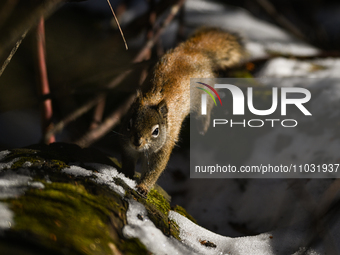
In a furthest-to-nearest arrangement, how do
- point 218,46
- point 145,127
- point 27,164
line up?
1. point 218,46
2. point 145,127
3. point 27,164

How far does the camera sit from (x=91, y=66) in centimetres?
334

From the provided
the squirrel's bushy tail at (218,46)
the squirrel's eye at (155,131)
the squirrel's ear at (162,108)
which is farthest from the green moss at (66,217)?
the squirrel's bushy tail at (218,46)

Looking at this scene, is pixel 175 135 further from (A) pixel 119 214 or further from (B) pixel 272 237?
(A) pixel 119 214

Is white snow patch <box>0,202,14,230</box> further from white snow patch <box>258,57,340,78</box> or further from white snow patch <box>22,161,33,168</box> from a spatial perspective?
white snow patch <box>258,57,340,78</box>

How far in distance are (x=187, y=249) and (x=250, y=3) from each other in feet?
17.1

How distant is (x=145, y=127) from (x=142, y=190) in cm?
39

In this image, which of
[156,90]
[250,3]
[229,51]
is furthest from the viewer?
[250,3]

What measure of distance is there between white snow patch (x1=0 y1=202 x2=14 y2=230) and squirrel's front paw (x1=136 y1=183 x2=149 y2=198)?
72cm

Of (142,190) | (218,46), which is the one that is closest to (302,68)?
(218,46)

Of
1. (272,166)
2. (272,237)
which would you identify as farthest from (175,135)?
(272,237)

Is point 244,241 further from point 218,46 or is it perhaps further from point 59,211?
point 218,46

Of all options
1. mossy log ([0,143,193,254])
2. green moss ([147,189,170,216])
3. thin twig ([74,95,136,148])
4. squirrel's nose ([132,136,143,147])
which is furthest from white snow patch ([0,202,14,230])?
thin twig ([74,95,136,148])

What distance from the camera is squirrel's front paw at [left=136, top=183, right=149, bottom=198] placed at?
60.2 inches

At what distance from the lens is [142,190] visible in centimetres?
158
